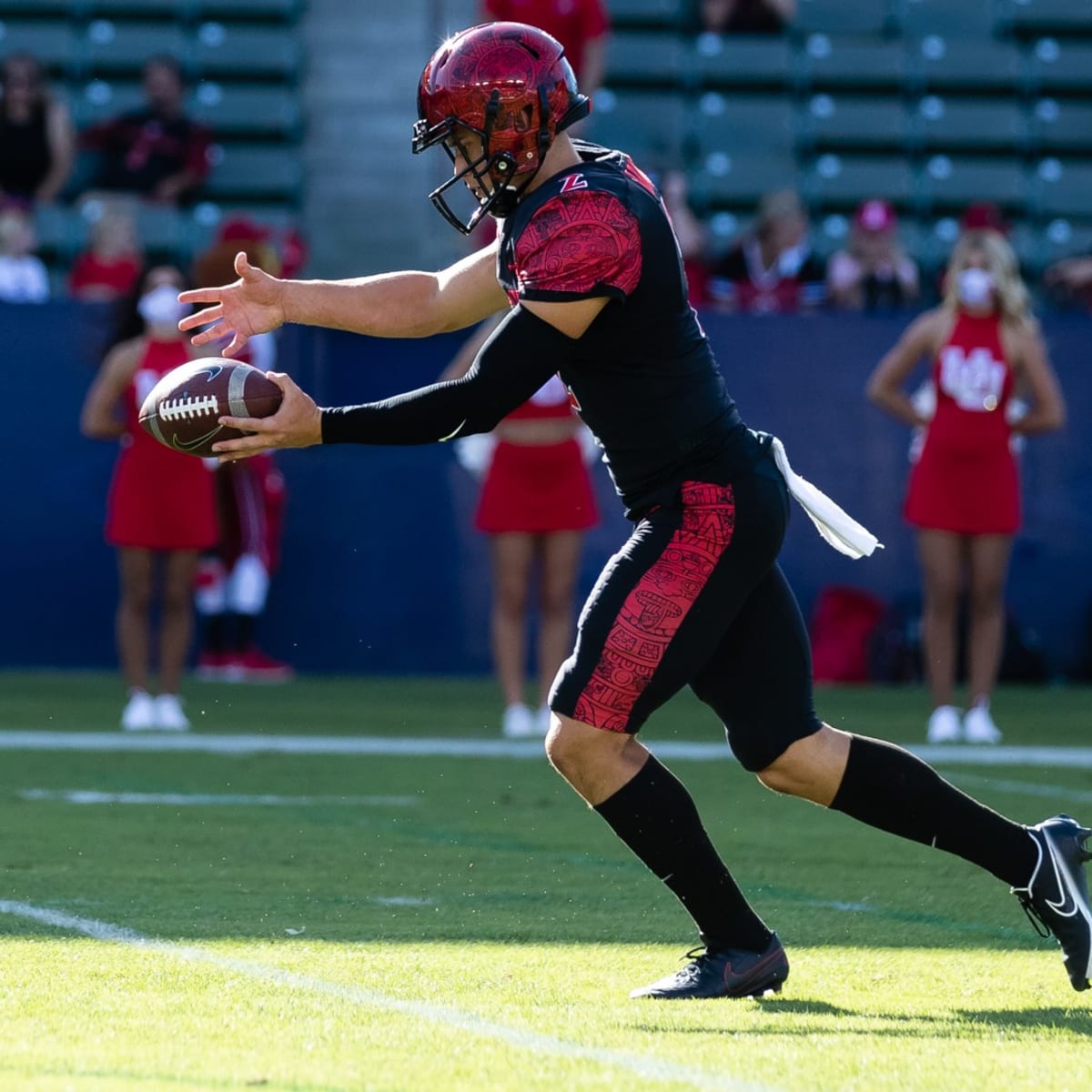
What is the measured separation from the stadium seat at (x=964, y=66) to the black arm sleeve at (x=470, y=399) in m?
13.6

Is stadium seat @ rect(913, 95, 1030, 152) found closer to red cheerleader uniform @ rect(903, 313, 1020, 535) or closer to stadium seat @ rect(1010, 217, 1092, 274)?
stadium seat @ rect(1010, 217, 1092, 274)

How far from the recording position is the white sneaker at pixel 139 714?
381 inches

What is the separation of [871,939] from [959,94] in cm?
1318

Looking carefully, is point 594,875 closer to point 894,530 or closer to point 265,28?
point 894,530

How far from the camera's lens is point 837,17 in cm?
1712

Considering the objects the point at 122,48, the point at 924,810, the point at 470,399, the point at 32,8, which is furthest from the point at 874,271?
the point at 470,399

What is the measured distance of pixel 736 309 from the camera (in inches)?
511

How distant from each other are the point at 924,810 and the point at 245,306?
1761 mm

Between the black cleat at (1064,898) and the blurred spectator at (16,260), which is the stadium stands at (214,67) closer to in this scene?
the blurred spectator at (16,260)

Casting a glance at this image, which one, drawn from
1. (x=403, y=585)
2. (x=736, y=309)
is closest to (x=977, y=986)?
(x=403, y=585)

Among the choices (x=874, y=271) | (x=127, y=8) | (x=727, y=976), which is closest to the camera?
(x=727, y=976)

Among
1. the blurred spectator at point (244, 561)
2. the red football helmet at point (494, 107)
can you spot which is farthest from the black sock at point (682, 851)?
the blurred spectator at point (244, 561)

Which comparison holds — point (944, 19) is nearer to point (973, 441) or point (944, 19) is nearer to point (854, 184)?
point (854, 184)

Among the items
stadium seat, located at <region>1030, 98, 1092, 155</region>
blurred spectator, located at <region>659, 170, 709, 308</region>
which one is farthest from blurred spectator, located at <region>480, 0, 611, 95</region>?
stadium seat, located at <region>1030, 98, 1092, 155</region>
